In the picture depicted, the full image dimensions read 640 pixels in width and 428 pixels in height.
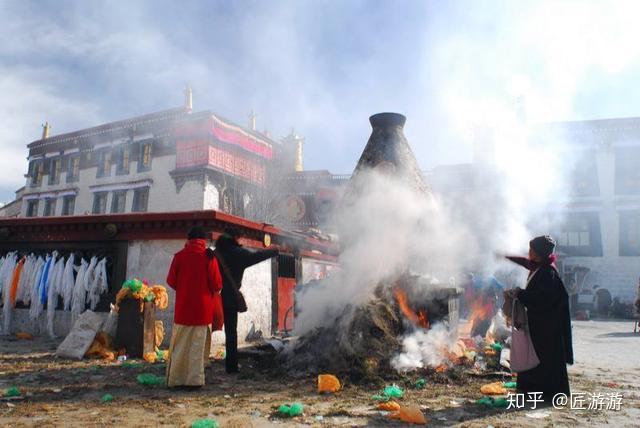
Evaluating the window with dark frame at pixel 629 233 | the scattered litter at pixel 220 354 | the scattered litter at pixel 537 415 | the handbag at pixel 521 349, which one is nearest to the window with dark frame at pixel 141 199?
the scattered litter at pixel 220 354

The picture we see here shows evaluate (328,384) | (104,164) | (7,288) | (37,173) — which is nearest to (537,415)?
(328,384)

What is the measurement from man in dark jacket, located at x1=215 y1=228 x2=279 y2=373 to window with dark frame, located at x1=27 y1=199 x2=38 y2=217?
123 ft

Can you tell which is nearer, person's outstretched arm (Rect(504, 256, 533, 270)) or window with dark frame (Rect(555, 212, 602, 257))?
person's outstretched arm (Rect(504, 256, 533, 270))

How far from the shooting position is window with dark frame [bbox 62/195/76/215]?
34.8 metres

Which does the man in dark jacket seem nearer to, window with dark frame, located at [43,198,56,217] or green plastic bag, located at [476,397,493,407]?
green plastic bag, located at [476,397,493,407]

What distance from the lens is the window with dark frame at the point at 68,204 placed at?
3478cm

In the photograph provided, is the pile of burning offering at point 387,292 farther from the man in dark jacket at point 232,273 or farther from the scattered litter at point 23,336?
the scattered litter at point 23,336

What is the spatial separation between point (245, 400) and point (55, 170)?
3807 centimetres

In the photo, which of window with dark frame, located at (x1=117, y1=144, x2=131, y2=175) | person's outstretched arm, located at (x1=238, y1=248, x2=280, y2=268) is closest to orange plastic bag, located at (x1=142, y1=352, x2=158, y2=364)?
Result: person's outstretched arm, located at (x1=238, y1=248, x2=280, y2=268)

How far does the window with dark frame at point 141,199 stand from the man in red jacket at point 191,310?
1055 inches

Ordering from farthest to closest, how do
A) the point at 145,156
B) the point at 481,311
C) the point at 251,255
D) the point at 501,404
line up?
1. the point at 145,156
2. the point at 481,311
3. the point at 251,255
4. the point at 501,404

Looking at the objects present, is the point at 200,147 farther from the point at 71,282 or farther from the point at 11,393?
the point at 11,393

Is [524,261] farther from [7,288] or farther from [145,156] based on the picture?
[145,156]

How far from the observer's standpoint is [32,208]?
37.6 m
